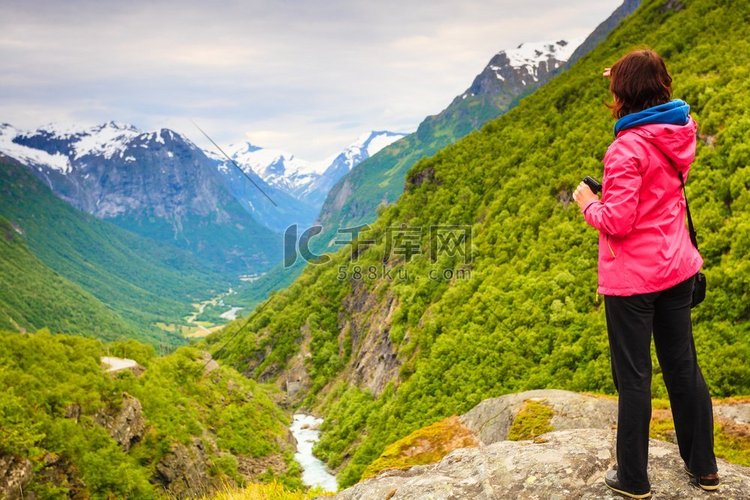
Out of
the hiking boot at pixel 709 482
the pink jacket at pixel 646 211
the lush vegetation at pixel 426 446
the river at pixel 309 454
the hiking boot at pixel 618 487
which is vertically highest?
the pink jacket at pixel 646 211

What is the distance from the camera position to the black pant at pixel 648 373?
5.93 metres

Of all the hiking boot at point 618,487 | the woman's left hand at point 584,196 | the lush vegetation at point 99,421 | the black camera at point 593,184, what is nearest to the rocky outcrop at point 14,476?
the lush vegetation at point 99,421

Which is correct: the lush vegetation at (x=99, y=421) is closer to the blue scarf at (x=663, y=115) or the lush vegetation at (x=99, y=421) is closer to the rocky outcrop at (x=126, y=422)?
the rocky outcrop at (x=126, y=422)

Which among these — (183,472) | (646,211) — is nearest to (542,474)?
(646,211)

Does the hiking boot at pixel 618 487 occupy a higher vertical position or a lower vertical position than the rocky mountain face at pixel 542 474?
higher

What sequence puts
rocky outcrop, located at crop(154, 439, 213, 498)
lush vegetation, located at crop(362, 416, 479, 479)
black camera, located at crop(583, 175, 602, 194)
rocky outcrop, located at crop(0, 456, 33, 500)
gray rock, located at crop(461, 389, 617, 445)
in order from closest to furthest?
black camera, located at crop(583, 175, 602, 194) < gray rock, located at crop(461, 389, 617, 445) < lush vegetation, located at crop(362, 416, 479, 479) < rocky outcrop, located at crop(0, 456, 33, 500) < rocky outcrop, located at crop(154, 439, 213, 498)

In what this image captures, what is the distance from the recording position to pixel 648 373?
6109 millimetres

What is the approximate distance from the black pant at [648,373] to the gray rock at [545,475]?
45 cm

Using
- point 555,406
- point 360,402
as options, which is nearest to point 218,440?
point 360,402

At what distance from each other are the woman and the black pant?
1cm

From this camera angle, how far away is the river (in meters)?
58.4

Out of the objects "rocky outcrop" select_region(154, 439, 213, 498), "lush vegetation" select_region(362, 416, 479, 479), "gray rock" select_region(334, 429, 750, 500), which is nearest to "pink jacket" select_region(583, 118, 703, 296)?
"gray rock" select_region(334, 429, 750, 500)

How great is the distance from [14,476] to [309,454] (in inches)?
1772

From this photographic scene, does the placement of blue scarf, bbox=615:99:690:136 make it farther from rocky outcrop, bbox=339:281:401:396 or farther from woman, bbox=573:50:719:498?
rocky outcrop, bbox=339:281:401:396
